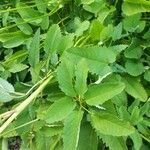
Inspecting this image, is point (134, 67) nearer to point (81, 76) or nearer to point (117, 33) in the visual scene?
point (117, 33)

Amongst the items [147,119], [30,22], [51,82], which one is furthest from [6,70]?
[147,119]

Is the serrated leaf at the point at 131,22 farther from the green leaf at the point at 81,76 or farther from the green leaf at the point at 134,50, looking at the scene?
the green leaf at the point at 81,76

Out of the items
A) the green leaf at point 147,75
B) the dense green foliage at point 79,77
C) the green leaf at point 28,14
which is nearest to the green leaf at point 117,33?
the dense green foliage at point 79,77

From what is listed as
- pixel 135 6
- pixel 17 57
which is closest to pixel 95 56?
pixel 135 6

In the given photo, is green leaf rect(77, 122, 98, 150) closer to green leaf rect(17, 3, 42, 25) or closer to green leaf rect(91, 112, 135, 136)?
green leaf rect(91, 112, 135, 136)

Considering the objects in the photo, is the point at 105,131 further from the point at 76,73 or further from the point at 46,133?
the point at 46,133
